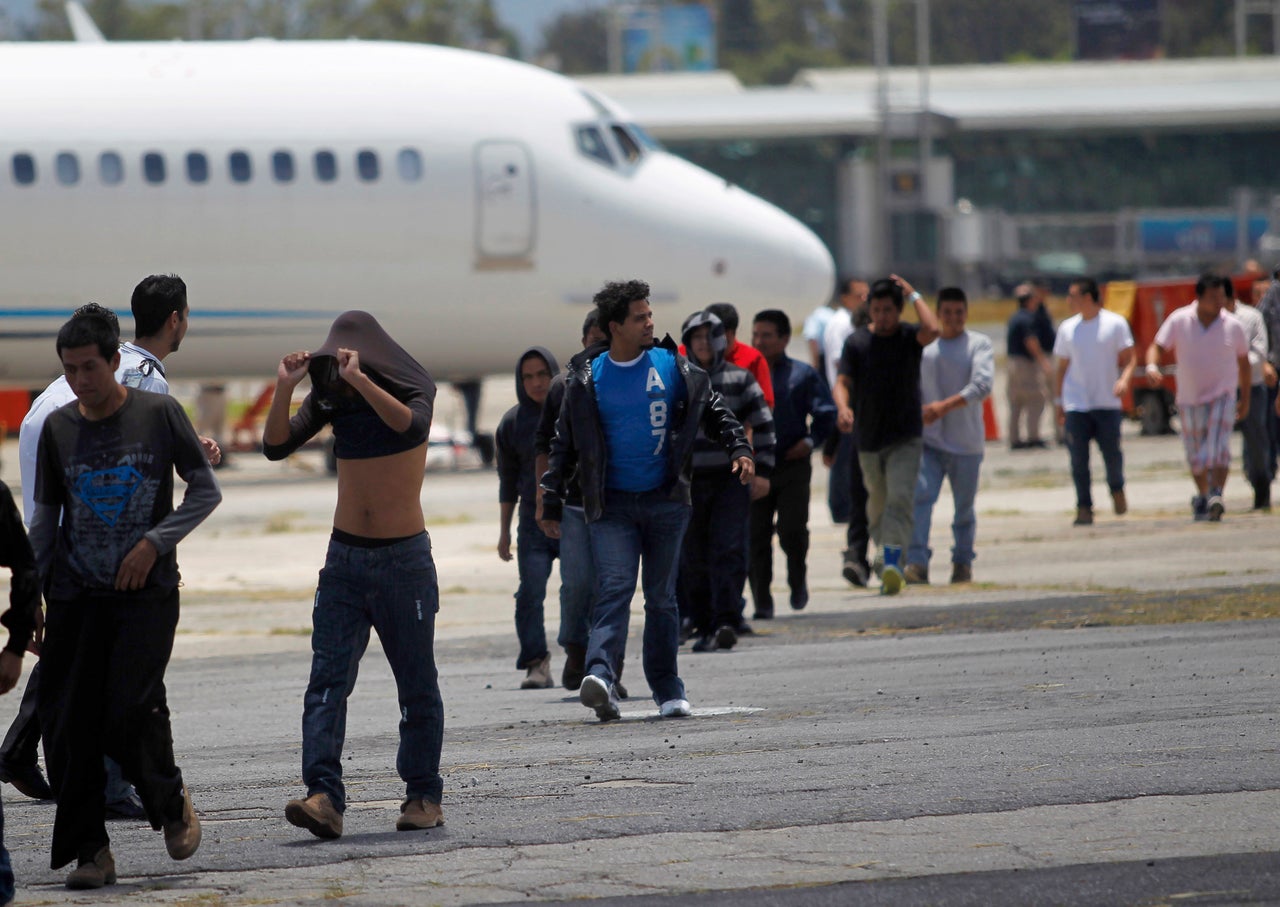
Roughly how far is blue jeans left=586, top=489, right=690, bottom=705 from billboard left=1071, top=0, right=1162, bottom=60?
107 m

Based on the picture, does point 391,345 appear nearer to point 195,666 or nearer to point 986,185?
point 195,666

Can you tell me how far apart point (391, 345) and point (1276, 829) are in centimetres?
306

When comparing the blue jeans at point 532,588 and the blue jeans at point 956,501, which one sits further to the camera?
the blue jeans at point 956,501

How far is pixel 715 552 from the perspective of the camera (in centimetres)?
1105

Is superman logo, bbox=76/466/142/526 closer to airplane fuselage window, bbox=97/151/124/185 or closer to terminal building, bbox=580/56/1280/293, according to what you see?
airplane fuselage window, bbox=97/151/124/185

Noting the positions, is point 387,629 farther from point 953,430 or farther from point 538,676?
point 953,430

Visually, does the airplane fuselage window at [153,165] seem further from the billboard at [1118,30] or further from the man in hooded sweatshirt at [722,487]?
the billboard at [1118,30]

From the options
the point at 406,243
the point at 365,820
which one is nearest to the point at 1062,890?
the point at 365,820

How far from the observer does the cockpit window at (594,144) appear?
23297 millimetres

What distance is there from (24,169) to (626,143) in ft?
→ 21.3

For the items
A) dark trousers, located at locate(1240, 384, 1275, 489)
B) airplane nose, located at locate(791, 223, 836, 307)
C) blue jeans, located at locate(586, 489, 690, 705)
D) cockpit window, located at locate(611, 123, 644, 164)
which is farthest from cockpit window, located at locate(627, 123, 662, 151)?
blue jeans, located at locate(586, 489, 690, 705)

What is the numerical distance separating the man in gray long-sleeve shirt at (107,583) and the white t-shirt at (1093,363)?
11.2 m

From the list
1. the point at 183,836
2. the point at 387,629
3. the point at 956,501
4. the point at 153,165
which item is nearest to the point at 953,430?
the point at 956,501

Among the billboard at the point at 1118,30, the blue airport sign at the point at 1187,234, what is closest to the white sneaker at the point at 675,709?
the blue airport sign at the point at 1187,234
